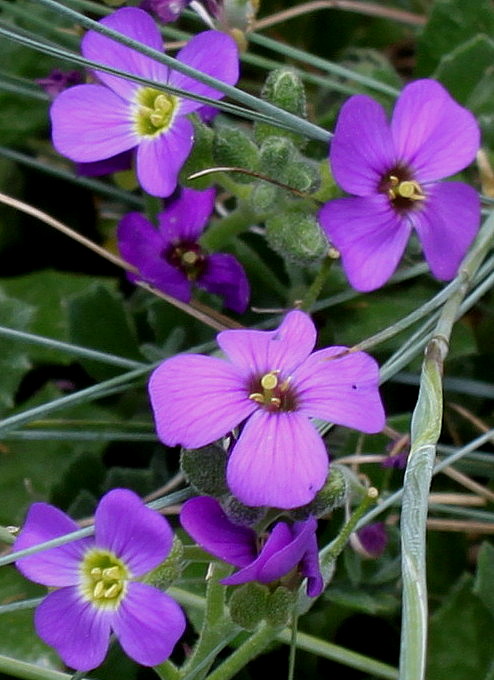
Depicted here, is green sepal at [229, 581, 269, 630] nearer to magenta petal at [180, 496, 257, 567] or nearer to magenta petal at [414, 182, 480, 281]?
magenta petal at [180, 496, 257, 567]

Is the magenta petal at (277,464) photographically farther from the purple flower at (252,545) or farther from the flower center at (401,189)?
the flower center at (401,189)

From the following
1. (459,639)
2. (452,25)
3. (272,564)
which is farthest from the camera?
(452,25)

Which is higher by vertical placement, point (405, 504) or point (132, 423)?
point (132, 423)

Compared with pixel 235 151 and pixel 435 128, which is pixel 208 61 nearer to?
pixel 235 151

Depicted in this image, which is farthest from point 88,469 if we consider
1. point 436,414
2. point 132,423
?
point 436,414

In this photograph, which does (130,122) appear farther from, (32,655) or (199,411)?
(32,655)

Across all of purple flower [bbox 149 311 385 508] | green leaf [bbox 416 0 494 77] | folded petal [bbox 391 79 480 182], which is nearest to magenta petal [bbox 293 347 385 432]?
purple flower [bbox 149 311 385 508]

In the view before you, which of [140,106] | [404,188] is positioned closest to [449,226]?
[404,188]
